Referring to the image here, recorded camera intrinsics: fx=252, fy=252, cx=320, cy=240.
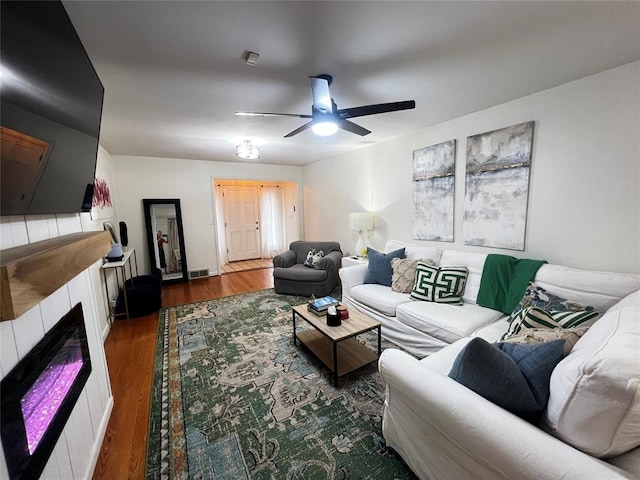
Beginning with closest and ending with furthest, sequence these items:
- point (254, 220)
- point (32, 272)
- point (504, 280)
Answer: point (32, 272) < point (504, 280) < point (254, 220)

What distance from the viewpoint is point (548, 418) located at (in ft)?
3.14

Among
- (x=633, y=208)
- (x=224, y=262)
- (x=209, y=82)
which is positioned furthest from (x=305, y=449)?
(x=224, y=262)

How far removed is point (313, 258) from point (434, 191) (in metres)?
2.14

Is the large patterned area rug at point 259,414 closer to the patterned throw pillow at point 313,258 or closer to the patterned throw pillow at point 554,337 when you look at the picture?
the patterned throw pillow at point 554,337

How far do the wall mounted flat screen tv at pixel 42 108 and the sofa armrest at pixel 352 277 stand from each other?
8.57 feet

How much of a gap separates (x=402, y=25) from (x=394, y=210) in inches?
102

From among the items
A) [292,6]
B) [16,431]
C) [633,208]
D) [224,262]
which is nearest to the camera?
[16,431]

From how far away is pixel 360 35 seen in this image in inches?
55.5

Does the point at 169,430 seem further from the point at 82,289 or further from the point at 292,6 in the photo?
the point at 292,6

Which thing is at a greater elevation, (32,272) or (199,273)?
A: (32,272)

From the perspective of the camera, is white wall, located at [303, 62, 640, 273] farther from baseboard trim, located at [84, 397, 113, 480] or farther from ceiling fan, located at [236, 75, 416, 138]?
baseboard trim, located at [84, 397, 113, 480]

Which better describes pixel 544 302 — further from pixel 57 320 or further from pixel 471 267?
pixel 57 320

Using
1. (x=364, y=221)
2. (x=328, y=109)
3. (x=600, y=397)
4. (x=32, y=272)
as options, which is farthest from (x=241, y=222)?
(x=600, y=397)

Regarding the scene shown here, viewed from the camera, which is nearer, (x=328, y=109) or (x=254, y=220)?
(x=328, y=109)
